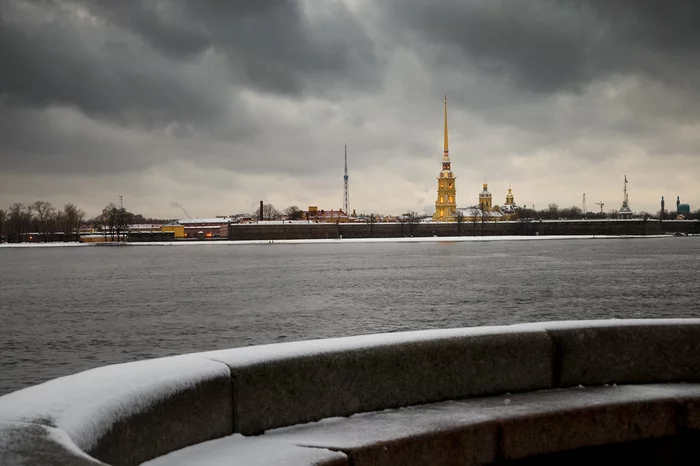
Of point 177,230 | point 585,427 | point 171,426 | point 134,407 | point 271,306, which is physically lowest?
point 271,306

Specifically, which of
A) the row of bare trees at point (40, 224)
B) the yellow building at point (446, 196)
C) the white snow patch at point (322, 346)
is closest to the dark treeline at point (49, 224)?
the row of bare trees at point (40, 224)

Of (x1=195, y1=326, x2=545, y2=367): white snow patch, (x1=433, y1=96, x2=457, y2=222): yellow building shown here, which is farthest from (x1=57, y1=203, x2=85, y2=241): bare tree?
(x1=195, y1=326, x2=545, y2=367): white snow patch

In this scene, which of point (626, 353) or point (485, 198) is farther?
point (485, 198)

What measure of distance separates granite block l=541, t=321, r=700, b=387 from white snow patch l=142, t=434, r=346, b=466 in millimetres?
1653

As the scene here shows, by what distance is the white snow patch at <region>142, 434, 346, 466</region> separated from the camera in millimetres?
2711

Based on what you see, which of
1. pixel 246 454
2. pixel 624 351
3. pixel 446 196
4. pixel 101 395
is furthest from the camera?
pixel 446 196

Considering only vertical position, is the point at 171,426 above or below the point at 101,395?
below

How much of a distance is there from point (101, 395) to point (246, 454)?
0.60 meters

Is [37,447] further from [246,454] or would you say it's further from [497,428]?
[497,428]

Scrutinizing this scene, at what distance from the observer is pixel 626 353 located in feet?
13.1

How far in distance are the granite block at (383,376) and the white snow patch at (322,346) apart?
2 cm

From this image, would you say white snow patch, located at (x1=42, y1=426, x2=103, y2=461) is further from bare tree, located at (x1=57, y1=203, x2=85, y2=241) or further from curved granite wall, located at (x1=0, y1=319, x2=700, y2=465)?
bare tree, located at (x1=57, y1=203, x2=85, y2=241)

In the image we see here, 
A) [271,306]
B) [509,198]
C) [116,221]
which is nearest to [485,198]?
[509,198]

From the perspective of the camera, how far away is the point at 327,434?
313 cm
